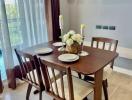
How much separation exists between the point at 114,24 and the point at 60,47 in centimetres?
130

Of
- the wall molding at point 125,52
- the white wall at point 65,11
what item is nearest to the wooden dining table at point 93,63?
the wall molding at point 125,52

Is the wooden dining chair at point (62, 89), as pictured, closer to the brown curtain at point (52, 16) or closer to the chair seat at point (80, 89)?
the chair seat at point (80, 89)

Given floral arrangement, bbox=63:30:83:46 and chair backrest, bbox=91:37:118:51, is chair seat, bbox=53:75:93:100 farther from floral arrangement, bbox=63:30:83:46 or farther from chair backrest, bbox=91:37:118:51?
chair backrest, bbox=91:37:118:51

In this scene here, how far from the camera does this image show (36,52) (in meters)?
2.11

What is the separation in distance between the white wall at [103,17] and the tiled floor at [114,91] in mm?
392

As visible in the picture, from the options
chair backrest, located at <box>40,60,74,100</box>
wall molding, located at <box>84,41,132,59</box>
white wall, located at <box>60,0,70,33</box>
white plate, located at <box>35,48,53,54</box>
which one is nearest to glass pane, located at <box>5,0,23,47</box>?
white plate, located at <box>35,48,53,54</box>

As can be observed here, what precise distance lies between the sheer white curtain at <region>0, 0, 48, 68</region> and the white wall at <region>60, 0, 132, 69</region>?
73 cm

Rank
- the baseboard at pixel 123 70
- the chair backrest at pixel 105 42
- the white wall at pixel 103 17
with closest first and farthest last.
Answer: the chair backrest at pixel 105 42, the white wall at pixel 103 17, the baseboard at pixel 123 70

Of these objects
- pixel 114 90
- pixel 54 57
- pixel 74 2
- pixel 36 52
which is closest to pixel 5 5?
pixel 36 52

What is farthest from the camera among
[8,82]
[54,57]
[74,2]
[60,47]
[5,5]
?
[74,2]

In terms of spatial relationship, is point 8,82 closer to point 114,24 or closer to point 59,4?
point 59,4

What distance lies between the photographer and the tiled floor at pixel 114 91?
239 cm

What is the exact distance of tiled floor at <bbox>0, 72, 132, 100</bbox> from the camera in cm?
239

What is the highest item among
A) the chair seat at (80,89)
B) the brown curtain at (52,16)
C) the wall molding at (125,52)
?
the brown curtain at (52,16)
